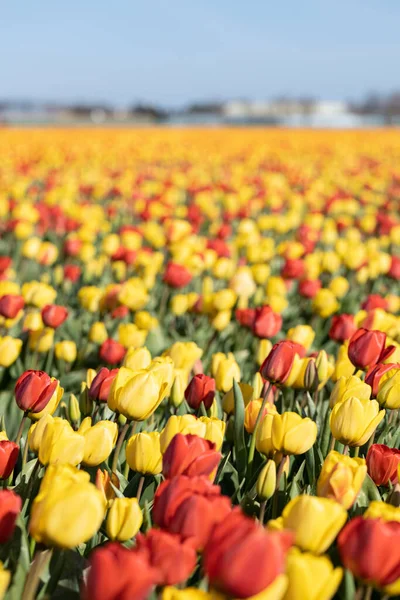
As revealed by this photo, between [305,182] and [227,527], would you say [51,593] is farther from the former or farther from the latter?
[305,182]

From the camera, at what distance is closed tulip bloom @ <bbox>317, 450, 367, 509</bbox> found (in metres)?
1.45

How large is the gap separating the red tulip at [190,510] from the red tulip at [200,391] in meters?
0.90

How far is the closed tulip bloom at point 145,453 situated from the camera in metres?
1.67

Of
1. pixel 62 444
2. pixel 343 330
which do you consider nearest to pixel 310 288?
pixel 343 330

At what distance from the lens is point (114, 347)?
2689mm

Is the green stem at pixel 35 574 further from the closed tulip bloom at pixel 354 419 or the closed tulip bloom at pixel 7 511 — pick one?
the closed tulip bloom at pixel 354 419

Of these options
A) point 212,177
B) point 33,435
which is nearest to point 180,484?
point 33,435

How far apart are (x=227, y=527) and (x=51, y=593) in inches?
22.4

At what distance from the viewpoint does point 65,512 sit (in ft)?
3.93

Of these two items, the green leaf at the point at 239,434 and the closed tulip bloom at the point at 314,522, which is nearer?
the closed tulip bloom at the point at 314,522

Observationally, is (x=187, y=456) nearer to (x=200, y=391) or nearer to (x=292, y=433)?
(x=292, y=433)

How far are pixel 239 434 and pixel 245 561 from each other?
3.64 ft

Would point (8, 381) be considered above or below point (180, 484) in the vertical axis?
below

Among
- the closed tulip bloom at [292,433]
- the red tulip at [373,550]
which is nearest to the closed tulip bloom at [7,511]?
the red tulip at [373,550]
